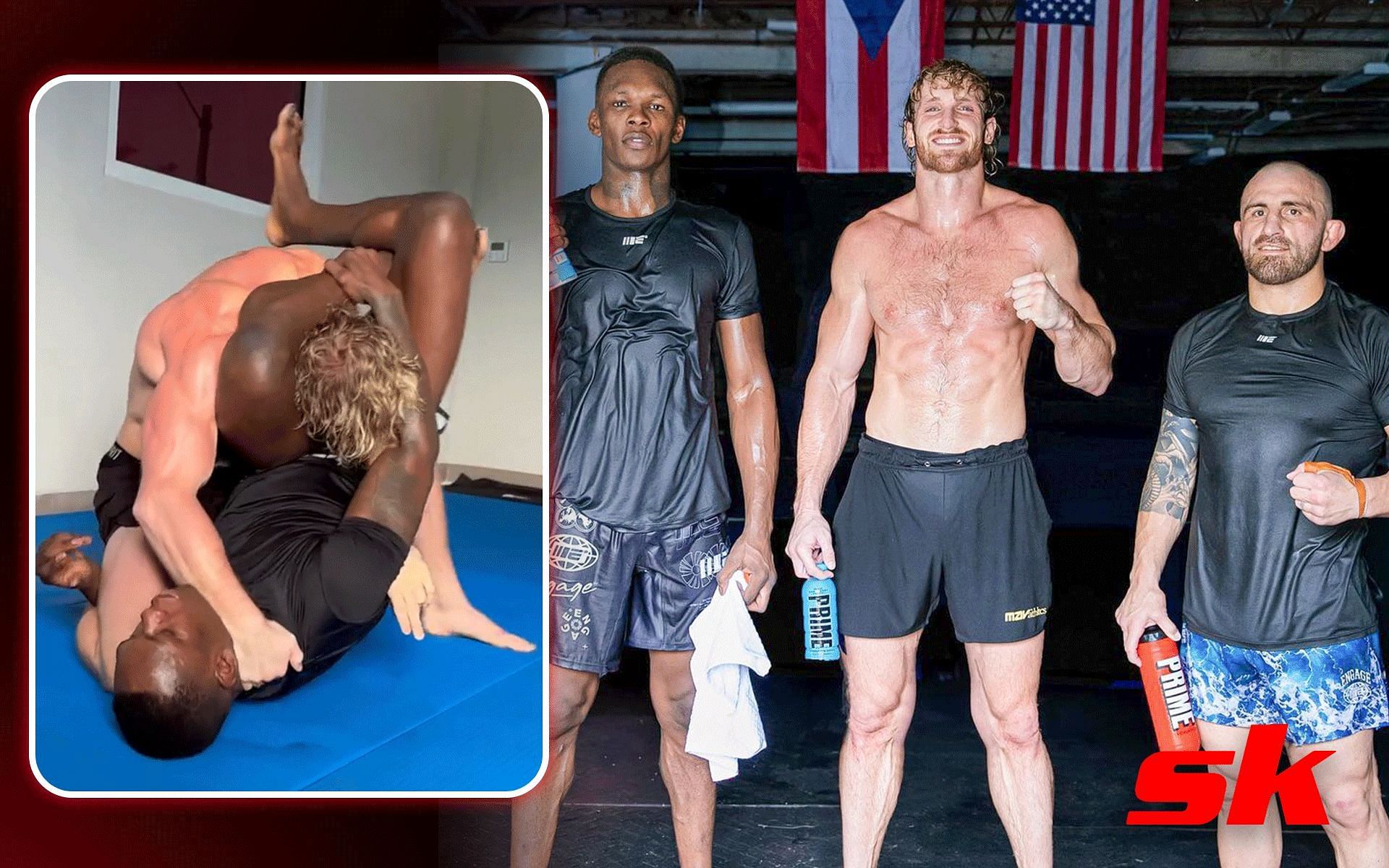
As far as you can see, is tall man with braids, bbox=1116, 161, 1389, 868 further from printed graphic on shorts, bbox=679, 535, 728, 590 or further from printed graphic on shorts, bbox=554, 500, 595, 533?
printed graphic on shorts, bbox=554, 500, 595, 533

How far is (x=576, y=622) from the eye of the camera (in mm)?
2838

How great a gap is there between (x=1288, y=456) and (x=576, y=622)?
1564 mm

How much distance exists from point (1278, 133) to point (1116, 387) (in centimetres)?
332

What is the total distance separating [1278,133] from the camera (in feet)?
20.9

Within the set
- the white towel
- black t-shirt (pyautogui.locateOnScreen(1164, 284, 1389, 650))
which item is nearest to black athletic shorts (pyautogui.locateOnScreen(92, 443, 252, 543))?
the white towel

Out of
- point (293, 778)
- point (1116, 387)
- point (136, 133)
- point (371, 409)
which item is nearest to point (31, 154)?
point (136, 133)

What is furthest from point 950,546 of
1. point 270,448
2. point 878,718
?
point 270,448

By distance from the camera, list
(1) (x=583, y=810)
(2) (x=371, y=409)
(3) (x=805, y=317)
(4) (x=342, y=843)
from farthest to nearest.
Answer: (3) (x=805, y=317), (1) (x=583, y=810), (4) (x=342, y=843), (2) (x=371, y=409)

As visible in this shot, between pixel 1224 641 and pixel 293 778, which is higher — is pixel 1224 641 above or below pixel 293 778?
above

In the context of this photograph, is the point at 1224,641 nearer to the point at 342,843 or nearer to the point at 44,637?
the point at 342,843

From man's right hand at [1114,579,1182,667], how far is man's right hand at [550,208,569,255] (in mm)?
1470

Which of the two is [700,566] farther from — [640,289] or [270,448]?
[270,448]

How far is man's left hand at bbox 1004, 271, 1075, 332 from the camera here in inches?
97.3

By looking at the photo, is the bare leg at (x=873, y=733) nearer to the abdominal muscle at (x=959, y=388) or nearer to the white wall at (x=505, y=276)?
the abdominal muscle at (x=959, y=388)
